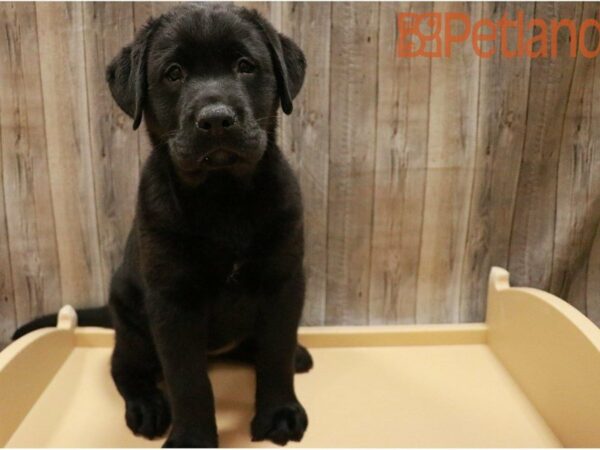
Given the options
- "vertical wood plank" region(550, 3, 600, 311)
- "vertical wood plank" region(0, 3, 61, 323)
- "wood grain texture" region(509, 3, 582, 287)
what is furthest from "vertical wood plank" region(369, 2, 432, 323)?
"vertical wood plank" region(0, 3, 61, 323)

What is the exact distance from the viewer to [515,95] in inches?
63.3

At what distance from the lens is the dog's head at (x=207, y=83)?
1.06 m

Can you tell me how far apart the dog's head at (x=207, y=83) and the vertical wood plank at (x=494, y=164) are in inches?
25.7

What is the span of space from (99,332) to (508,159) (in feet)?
4.10

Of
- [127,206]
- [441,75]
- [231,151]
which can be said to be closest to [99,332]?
[127,206]

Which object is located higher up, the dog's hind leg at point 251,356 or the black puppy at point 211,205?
the black puppy at point 211,205

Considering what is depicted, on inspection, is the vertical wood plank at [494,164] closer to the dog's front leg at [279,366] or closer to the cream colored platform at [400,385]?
the cream colored platform at [400,385]

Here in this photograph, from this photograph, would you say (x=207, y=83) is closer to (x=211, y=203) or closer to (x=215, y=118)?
(x=215, y=118)

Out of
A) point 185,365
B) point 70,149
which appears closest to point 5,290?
point 70,149

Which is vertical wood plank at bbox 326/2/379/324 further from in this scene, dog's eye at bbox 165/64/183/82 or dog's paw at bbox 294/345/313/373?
dog's eye at bbox 165/64/183/82

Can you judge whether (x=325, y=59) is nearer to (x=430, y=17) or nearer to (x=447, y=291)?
(x=430, y=17)

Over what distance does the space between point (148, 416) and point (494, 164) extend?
112 centimetres

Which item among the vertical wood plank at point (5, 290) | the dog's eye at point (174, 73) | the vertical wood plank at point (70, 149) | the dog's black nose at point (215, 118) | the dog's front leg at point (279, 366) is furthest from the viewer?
the vertical wood plank at point (5, 290)

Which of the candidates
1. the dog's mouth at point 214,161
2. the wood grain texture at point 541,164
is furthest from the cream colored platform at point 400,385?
the dog's mouth at point 214,161
